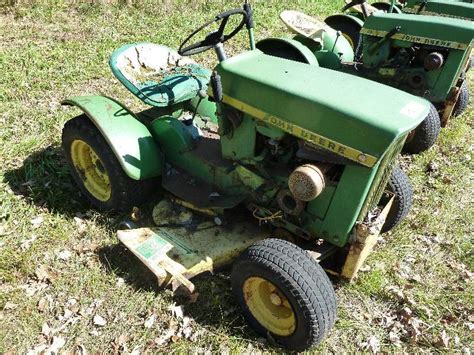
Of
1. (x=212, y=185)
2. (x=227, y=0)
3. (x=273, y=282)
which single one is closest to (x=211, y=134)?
(x=212, y=185)

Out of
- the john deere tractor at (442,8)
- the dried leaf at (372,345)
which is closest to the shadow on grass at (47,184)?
the dried leaf at (372,345)

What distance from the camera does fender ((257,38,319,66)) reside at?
15.3 ft

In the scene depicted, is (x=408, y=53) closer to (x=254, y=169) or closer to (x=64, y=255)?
(x=254, y=169)

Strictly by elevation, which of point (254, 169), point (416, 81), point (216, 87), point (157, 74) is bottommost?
point (254, 169)

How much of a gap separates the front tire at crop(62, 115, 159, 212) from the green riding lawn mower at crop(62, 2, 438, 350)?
0.03 ft

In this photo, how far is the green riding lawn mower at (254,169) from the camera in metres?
2.54

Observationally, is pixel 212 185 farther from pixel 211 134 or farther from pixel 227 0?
pixel 227 0

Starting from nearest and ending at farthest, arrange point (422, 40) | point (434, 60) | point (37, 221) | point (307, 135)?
point (307, 135), point (37, 221), point (434, 60), point (422, 40)

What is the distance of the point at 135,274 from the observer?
3.22m

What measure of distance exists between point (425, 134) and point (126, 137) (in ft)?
10.2

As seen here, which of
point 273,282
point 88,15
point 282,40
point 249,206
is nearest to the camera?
point 273,282

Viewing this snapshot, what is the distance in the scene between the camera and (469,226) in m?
4.01

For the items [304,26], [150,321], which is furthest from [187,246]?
[304,26]

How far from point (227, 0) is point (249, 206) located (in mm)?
6536
